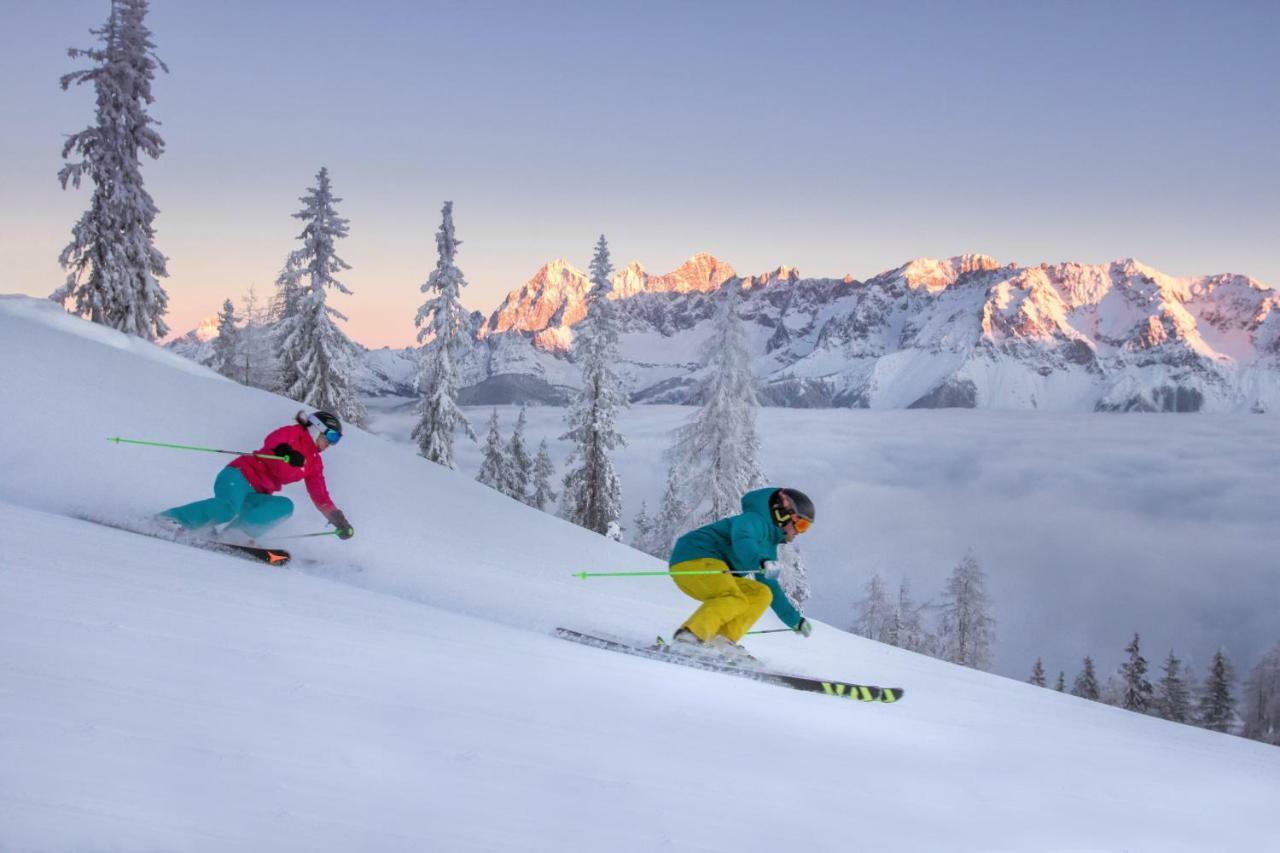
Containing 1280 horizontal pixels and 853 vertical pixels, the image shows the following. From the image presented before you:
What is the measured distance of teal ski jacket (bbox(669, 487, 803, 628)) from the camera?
678 cm

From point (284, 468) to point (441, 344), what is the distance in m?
24.2

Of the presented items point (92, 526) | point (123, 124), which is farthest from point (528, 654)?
point (123, 124)

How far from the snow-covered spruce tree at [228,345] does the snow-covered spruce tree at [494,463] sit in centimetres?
1634

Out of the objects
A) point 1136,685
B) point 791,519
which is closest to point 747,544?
point 791,519

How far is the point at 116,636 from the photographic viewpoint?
13.4 feet

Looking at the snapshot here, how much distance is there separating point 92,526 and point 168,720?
17.5ft

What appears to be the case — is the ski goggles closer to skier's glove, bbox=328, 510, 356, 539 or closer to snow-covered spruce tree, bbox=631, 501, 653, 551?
skier's glove, bbox=328, 510, 356, 539

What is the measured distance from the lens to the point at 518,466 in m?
44.3

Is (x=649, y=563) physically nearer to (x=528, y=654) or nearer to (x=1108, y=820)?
(x=528, y=654)

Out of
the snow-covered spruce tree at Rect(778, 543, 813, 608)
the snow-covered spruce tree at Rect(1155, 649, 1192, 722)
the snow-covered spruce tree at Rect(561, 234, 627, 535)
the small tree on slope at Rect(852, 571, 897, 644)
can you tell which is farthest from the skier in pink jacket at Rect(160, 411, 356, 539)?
the small tree on slope at Rect(852, 571, 897, 644)

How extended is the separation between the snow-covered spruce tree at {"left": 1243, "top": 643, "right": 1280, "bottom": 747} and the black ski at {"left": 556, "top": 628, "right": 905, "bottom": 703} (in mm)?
61115

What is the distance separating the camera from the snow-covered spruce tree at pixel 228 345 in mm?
46406

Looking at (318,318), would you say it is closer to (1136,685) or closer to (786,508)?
(786,508)

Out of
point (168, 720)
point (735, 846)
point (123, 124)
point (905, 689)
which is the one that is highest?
point (123, 124)
